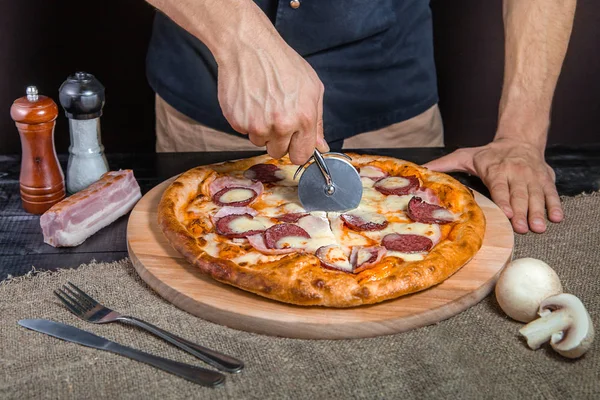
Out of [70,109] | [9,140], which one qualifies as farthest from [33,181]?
[9,140]

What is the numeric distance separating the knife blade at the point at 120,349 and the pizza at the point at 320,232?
27cm

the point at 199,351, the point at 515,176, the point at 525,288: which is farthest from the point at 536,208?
the point at 199,351

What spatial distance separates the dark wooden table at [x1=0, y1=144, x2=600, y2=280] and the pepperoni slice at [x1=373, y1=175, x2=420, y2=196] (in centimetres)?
32

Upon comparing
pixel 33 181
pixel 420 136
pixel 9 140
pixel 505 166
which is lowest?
pixel 9 140

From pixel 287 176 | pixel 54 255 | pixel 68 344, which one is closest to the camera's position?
pixel 68 344

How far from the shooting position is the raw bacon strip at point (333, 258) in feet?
5.70

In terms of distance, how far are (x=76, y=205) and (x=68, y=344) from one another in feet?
1.70

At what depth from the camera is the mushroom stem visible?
152 centimetres

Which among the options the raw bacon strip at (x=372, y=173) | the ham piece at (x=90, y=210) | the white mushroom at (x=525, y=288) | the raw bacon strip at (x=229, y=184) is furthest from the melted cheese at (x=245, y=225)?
the white mushroom at (x=525, y=288)

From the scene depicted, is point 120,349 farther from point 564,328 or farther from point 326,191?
point 564,328

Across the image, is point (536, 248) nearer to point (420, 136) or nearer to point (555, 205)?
point (555, 205)

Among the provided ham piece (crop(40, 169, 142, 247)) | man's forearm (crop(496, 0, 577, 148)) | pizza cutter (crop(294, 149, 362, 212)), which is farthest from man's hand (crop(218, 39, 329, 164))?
man's forearm (crop(496, 0, 577, 148))

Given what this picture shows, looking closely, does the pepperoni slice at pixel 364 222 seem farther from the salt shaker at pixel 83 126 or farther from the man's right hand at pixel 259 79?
the salt shaker at pixel 83 126

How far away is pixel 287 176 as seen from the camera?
2.30 meters
